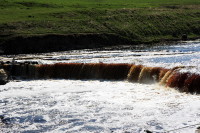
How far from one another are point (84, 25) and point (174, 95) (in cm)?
6034

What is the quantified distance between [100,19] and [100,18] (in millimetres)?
631

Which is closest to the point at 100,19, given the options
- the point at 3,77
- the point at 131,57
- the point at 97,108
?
the point at 131,57

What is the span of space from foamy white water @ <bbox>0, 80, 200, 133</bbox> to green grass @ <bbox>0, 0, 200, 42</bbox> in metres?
42.5

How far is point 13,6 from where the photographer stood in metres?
122

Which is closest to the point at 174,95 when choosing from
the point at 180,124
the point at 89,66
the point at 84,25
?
the point at 180,124

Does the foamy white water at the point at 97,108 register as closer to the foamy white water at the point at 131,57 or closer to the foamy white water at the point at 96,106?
the foamy white water at the point at 96,106

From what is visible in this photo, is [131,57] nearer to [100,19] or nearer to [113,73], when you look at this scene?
[113,73]

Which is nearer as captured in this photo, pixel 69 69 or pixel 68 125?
pixel 68 125

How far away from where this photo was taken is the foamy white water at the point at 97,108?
38.0 metres

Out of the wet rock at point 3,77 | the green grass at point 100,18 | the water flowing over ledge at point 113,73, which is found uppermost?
the green grass at point 100,18

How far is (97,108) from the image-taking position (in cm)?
4431

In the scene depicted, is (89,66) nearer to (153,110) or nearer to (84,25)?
(153,110)

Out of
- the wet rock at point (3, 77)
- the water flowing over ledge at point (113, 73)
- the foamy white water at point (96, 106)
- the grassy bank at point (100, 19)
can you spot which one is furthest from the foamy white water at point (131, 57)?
the grassy bank at point (100, 19)

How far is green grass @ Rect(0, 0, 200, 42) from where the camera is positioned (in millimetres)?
101938
